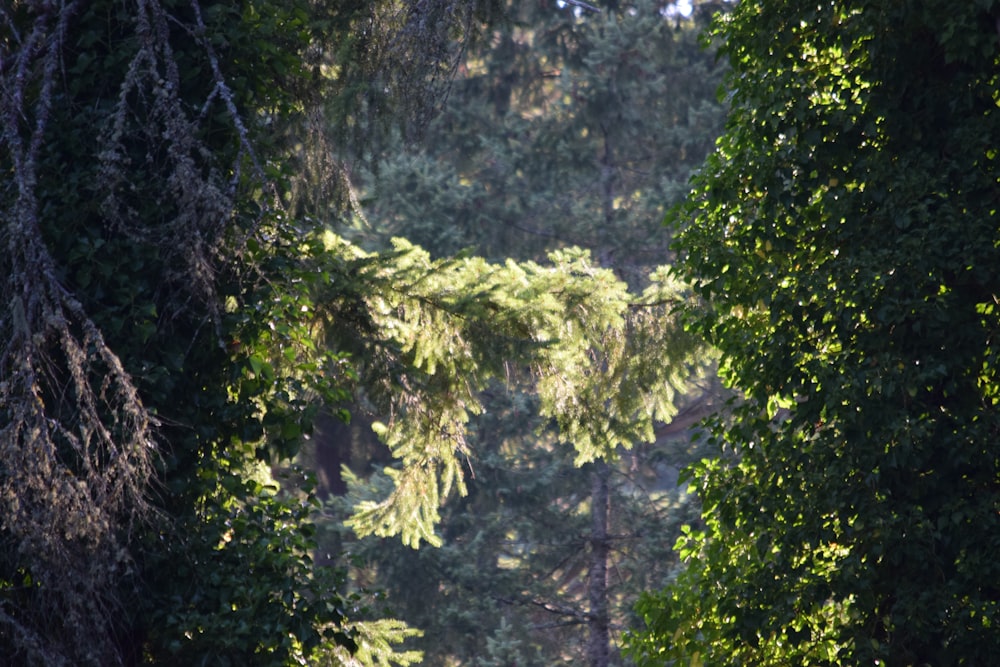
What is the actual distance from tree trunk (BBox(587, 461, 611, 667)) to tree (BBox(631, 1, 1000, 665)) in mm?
9567

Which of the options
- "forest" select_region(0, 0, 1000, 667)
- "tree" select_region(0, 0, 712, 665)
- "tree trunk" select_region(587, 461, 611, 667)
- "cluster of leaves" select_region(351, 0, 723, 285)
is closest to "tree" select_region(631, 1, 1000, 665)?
"forest" select_region(0, 0, 1000, 667)

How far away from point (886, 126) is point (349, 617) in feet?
11.6

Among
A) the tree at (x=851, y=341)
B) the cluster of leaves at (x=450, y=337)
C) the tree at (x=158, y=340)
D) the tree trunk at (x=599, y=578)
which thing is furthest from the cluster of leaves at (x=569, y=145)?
the tree at (x=851, y=341)

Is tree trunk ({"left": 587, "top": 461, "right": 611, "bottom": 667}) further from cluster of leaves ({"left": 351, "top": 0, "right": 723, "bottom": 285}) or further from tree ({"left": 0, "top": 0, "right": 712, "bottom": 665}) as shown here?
tree ({"left": 0, "top": 0, "right": 712, "bottom": 665})

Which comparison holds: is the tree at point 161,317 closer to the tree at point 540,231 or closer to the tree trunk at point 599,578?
the tree trunk at point 599,578

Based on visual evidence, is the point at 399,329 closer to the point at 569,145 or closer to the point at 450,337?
the point at 450,337

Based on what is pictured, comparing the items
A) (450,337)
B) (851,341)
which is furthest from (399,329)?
(851,341)

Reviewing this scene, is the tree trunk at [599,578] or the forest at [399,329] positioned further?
the tree trunk at [599,578]

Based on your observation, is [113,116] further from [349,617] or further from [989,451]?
[989,451]

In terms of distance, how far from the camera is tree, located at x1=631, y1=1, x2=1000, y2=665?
460cm

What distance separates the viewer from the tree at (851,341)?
4.60 metres

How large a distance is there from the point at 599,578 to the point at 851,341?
36.0 feet

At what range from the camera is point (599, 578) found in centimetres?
1537

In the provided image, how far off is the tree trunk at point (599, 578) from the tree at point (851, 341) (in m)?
9.57
